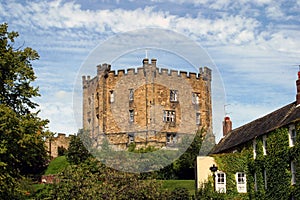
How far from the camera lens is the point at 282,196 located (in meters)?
37.3

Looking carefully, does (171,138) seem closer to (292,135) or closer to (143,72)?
(143,72)

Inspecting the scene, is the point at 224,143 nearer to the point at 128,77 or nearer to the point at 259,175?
the point at 259,175

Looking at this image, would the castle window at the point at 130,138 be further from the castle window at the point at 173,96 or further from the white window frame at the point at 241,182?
the white window frame at the point at 241,182

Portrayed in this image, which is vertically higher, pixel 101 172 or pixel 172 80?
pixel 172 80

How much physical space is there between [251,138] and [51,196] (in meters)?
14.7

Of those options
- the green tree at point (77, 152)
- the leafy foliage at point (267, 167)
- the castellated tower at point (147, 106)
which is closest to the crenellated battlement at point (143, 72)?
the castellated tower at point (147, 106)

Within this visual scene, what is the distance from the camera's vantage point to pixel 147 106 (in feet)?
238

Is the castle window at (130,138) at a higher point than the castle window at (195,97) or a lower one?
lower

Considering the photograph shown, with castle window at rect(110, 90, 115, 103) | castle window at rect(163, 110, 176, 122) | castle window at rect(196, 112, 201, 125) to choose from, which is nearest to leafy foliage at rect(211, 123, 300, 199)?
castle window at rect(163, 110, 176, 122)

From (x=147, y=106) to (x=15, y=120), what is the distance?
41.3 metres

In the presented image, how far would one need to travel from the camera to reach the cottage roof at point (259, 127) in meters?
39.0

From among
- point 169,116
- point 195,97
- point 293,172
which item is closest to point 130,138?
point 169,116

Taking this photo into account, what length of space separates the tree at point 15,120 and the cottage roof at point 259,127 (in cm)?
1557

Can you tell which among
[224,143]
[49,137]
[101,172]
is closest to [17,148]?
[49,137]
